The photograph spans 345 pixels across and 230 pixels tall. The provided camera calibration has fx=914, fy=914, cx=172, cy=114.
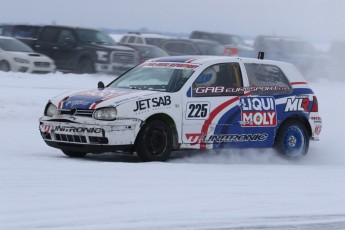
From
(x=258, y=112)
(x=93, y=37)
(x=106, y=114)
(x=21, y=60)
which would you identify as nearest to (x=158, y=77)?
(x=106, y=114)

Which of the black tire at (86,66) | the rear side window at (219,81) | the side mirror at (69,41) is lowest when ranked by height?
the black tire at (86,66)

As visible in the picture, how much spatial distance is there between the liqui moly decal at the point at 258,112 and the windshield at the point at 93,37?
1751 centimetres

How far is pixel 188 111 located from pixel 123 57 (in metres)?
18.0

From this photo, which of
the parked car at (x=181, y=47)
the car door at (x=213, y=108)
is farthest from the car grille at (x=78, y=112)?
the parked car at (x=181, y=47)

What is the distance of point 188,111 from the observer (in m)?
11.3

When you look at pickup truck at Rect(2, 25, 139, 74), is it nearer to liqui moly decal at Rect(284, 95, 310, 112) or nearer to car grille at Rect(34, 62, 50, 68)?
car grille at Rect(34, 62, 50, 68)

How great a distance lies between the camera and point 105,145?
10.6 meters

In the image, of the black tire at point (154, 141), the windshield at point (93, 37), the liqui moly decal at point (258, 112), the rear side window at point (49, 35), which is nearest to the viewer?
the black tire at point (154, 141)

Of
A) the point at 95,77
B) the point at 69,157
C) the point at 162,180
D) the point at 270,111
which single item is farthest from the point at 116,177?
the point at 95,77

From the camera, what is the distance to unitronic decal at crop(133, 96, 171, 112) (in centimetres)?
1075

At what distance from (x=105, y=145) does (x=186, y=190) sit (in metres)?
2.12

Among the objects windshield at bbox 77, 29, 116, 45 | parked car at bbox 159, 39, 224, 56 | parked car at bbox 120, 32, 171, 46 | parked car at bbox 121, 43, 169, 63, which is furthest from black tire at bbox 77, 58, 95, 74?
parked car at bbox 120, 32, 171, 46

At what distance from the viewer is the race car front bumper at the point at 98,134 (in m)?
10.6

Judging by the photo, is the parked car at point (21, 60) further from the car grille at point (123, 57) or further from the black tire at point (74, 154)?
the black tire at point (74, 154)
